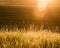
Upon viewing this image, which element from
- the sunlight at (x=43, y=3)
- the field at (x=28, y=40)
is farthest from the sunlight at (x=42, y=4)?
the field at (x=28, y=40)

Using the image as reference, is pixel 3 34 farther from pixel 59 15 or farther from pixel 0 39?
pixel 59 15

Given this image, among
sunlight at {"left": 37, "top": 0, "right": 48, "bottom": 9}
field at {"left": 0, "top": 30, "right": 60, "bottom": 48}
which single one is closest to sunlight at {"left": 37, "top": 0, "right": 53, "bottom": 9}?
sunlight at {"left": 37, "top": 0, "right": 48, "bottom": 9}

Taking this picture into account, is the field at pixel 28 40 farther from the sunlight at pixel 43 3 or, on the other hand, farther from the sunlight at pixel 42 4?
the sunlight at pixel 43 3

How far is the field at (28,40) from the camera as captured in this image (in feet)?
23.1

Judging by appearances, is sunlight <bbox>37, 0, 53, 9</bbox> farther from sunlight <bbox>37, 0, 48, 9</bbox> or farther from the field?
the field

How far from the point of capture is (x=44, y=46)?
7055 millimetres

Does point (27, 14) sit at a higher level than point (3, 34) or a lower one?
lower

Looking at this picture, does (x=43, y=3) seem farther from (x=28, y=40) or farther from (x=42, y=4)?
(x=28, y=40)

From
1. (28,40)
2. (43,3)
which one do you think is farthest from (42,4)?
(28,40)

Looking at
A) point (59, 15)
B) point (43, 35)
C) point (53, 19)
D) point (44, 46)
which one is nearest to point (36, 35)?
point (43, 35)

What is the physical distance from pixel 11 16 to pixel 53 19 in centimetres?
265

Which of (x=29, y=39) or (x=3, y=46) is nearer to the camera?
(x=3, y=46)

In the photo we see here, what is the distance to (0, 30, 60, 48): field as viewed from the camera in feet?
23.1

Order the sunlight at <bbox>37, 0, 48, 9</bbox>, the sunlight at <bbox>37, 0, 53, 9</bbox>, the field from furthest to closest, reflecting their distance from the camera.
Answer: the sunlight at <bbox>37, 0, 53, 9</bbox> → the sunlight at <bbox>37, 0, 48, 9</bbox> → the field
